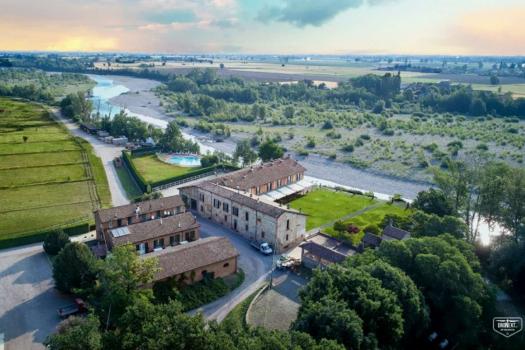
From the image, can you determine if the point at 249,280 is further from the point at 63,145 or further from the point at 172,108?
the point at 172,108

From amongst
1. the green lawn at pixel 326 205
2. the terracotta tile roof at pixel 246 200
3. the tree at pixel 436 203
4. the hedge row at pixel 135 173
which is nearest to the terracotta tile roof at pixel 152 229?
the terracotta tile roof at pixel 246 200

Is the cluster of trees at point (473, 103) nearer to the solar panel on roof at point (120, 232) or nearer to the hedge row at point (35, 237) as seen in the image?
the solar panel on roof at point (120, 232)

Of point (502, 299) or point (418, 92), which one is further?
point (418, 92)

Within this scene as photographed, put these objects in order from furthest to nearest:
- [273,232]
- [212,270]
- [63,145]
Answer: [63,145] → [273,232] → [212,270]

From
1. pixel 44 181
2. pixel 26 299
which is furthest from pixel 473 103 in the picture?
pixel 26 299

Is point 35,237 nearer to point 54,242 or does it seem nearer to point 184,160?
point 54,242

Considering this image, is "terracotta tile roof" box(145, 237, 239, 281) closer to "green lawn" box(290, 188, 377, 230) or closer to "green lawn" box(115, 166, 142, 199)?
"green lawn" box(290, 188, 377, 230)

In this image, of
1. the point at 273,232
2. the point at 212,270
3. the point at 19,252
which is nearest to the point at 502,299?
the point at 273,232

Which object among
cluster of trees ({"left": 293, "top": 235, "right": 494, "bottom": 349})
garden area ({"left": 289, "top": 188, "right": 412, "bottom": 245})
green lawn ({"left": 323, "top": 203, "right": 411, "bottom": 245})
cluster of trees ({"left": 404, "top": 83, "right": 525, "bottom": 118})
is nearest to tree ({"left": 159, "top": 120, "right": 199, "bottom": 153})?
garden area ({"left": 289, "top": 188, "right": 412, "bottom": 245})
